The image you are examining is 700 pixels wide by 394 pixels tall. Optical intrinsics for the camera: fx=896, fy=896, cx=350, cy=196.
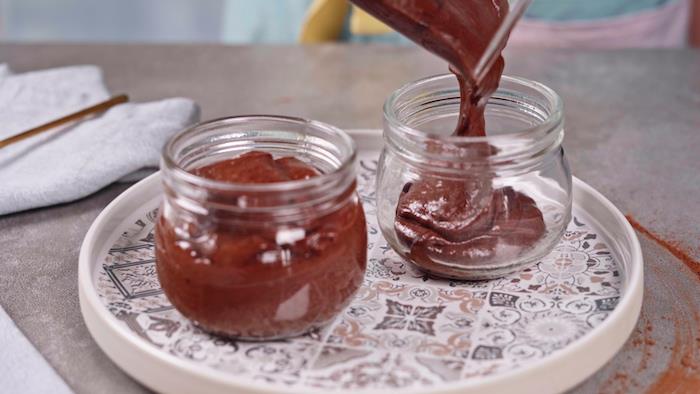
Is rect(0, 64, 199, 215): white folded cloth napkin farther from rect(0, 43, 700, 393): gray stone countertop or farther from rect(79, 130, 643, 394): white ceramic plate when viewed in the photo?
rect(79, 130, 643, 394): white ceramic plate

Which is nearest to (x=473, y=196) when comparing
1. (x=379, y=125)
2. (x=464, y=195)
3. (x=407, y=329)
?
(x=464, y=195)

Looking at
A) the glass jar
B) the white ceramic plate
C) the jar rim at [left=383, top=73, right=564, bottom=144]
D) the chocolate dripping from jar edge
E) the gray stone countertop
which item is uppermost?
the chocolate dripping from jar edge

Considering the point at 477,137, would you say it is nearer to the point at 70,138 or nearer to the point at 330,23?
the point at 70,138

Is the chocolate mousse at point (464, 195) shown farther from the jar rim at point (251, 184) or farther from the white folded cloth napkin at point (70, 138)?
the white folded cloth napkin at point (70, 138)

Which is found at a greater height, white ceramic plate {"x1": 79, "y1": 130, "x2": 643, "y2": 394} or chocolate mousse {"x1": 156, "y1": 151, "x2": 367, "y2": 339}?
chocolate mousse {"x1": 156, "y1": 151, "x2": 367, "y2": 339}

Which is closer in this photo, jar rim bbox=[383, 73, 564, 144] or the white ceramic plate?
the white ceramic plate

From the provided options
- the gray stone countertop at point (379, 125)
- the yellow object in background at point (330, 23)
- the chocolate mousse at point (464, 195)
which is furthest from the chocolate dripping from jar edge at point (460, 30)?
the yellow object in background at point (330, 23)

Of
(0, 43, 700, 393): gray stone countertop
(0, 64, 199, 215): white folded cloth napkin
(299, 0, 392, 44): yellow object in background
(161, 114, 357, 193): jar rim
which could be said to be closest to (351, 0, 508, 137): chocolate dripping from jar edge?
(161, 114, 357, 193): jar rim

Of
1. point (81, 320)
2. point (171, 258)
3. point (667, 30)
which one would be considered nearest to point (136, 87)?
point (81, 320)
